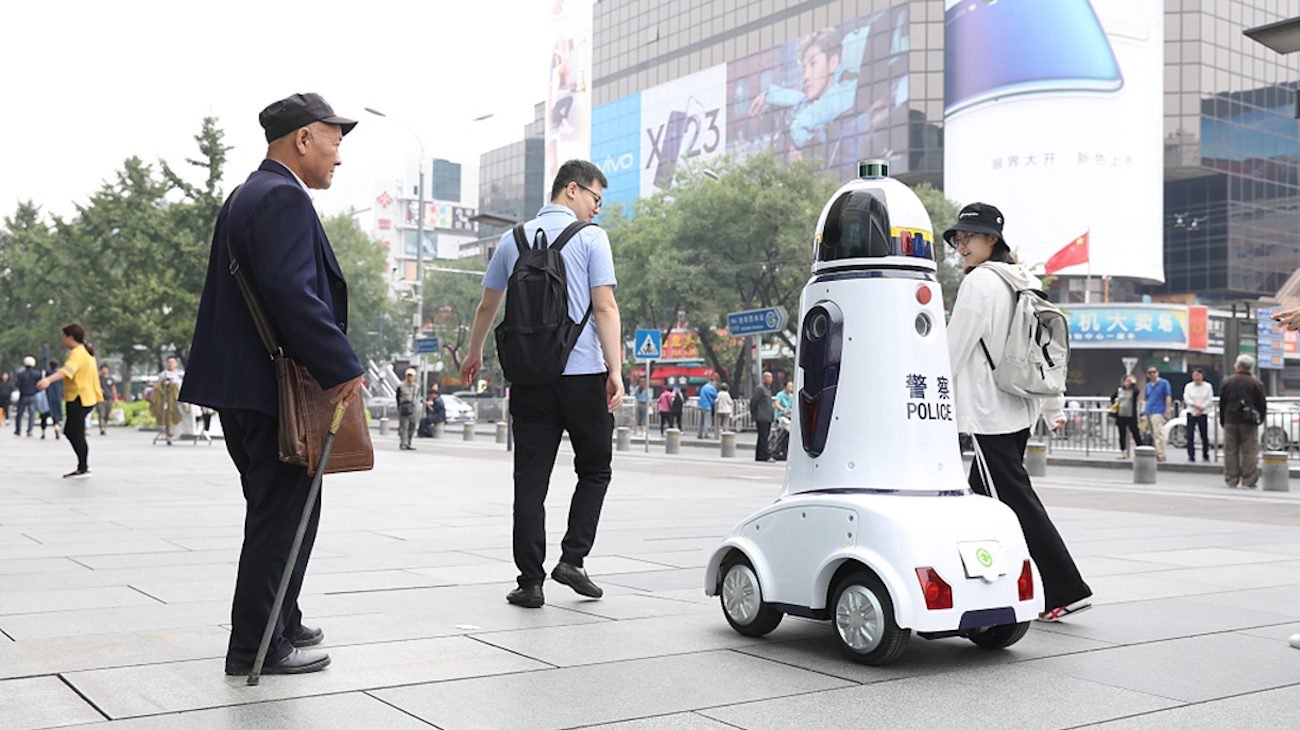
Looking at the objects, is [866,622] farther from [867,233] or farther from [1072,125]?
[1072,125]

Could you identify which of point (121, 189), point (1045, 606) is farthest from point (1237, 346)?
point (121, 189)

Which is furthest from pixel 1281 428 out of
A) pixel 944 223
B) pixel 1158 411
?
pixel 944 223

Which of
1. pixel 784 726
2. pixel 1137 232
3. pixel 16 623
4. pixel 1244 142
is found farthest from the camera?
pixel 1244 142

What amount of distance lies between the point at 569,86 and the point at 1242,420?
93243 millimetres

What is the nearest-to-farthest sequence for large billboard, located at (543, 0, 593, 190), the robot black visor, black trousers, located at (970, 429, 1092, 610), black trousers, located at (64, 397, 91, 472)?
the robot black visor < black trousers, located at (970, 429, 1092, 610) < black trousers, located at (64, 397, 91, 472) < large billboard, located at (543, 0, 593, 190)

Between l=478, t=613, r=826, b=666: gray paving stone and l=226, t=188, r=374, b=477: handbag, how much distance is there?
103 cm

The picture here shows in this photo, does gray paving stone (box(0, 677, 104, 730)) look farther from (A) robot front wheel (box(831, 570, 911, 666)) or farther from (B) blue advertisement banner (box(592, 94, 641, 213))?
(B) blue advertisement banner (box(592, 94, 641, 213))

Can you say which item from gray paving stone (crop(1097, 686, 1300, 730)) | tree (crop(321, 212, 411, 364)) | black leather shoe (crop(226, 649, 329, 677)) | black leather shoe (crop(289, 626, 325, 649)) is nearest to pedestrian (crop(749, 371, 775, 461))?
black leather shoe (crop(289, 626, 325, 649))

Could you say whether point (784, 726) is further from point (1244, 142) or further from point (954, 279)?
point (1244, 142)

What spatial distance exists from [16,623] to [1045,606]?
13.7ft

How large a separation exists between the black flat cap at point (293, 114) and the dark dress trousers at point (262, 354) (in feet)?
0.62

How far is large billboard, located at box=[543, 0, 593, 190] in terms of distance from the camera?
4082 inches

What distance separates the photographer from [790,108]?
74.3m

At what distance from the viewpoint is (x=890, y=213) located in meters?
4.93
